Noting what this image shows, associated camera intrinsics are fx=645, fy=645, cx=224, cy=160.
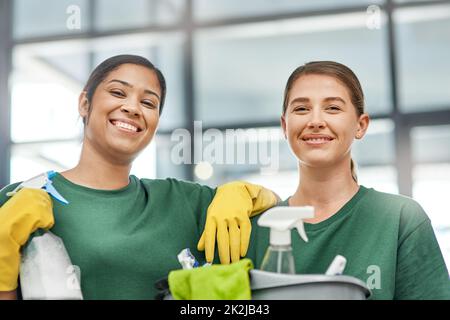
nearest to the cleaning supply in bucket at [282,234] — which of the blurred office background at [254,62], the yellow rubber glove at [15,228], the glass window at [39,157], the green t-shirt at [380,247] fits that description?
the green t-shirt at [380,247]

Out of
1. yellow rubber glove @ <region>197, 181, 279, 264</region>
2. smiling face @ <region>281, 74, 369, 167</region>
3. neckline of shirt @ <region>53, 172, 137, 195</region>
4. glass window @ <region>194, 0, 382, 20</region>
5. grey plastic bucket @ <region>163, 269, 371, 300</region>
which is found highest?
glass window @ <region>194, 0, 382, 20</region>

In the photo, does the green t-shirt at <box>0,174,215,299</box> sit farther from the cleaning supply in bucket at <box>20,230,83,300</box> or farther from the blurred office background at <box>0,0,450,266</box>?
the blurred office background at <box>0,0,450,266</box>

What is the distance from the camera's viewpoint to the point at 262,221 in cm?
62

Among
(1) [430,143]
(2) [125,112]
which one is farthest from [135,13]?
(2) [125,112]

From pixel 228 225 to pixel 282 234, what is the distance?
0.16 meters

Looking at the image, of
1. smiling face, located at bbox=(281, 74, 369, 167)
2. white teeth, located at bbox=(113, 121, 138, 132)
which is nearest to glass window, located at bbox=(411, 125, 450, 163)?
smiling face, located at bbox=(281, 74, 369, 167)

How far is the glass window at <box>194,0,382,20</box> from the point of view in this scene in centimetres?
191

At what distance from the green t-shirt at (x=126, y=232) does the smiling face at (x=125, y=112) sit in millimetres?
62

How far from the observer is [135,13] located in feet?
6.45

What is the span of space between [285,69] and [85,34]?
589 millimetres

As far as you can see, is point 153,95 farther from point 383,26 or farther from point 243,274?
point 383,26

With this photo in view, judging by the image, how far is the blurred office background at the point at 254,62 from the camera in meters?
1.71

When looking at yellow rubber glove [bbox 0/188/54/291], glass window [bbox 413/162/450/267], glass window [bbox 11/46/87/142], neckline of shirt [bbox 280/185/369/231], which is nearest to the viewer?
yellow rubber glove [bbox 0/188/54/291]

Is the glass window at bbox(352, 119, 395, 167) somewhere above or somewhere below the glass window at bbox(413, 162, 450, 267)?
above
